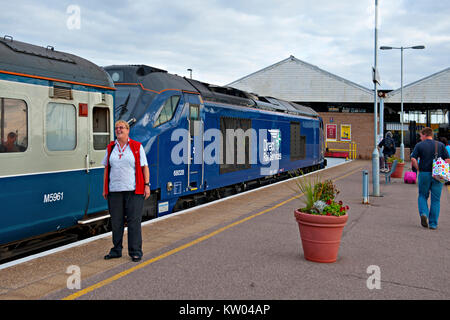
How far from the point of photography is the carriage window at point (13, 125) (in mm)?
5863

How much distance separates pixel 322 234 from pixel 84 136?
12.8 feet

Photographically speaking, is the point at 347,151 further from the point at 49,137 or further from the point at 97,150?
the point at 49,137

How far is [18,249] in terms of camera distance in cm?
637

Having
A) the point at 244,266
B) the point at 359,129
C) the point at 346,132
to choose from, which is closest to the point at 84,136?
the point at 244,266

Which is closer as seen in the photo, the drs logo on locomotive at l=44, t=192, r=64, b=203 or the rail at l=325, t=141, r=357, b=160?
the drs logo on locomotive at l=44, t=192, r=64, b=203

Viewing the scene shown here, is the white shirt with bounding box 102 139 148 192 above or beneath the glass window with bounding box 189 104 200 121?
beneath

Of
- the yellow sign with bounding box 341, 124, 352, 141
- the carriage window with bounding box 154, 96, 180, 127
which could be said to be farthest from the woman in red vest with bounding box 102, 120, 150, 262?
the yellow sign with bounding box 341, 124, 352, 141

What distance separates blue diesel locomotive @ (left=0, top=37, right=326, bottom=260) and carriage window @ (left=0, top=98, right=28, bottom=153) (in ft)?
0.04

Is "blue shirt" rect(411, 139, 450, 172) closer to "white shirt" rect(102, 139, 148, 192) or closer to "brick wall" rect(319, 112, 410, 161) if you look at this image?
"white shirt" rect(102, 139, 148, 192)

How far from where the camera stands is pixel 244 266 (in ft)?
20.1

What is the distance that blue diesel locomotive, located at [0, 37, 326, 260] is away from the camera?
6.08m

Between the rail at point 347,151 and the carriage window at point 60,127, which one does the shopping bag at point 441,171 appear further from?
the rail at point 347,151

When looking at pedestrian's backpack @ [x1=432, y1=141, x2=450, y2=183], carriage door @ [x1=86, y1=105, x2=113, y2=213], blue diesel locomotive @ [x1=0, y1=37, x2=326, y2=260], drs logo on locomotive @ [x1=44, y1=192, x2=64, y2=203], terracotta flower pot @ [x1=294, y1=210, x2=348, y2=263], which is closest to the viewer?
blue diesel locomotive @ [x1=0, y1=37, x2=326, y2=260]
